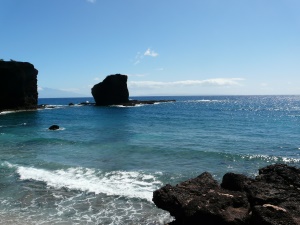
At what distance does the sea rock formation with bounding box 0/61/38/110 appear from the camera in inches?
3871

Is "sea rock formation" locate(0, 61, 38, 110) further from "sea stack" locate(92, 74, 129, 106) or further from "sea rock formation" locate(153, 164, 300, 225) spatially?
"sea rock formation" locate(153, 164, 300, 225)

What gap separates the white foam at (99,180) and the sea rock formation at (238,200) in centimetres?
639

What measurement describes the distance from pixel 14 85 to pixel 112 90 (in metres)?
52.2

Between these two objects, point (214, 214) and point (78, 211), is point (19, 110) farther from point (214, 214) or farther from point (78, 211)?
point (214, 214)

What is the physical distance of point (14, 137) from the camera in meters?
43.7

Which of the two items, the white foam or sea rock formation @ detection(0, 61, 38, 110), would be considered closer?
the white foam

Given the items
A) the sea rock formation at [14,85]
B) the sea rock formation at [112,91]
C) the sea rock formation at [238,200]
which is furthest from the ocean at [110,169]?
the sea rock formation at [112,91]

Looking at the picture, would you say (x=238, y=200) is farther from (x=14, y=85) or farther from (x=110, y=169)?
(x=14, y=85)

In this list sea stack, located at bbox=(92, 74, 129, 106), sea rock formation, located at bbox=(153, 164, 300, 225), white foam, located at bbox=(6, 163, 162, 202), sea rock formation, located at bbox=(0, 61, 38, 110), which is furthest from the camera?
sea stack, located at bbox=(92, 74, 129, 106)

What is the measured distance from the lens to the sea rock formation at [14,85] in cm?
9831

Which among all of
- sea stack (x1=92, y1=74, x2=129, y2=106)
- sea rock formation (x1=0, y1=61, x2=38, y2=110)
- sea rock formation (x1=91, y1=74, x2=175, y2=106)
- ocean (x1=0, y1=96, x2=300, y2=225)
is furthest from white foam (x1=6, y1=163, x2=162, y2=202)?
sea stack (x1=92, y1=74, x2=129, y2=106)

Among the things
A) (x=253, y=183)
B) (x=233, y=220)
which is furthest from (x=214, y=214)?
(x=253, y=183)

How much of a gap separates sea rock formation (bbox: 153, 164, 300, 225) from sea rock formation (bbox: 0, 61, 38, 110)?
3958 inches

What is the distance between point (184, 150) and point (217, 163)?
5.96 m
